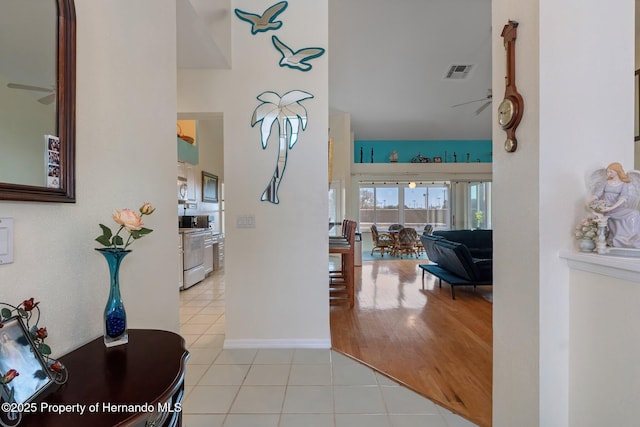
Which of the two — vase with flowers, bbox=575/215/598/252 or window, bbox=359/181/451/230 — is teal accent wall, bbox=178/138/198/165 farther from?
vase with flowers, bbox=575/215/598/252

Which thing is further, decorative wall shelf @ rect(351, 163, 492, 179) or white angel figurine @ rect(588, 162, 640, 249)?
decorative wall shelf @ rect(351, 163, 492, 179)

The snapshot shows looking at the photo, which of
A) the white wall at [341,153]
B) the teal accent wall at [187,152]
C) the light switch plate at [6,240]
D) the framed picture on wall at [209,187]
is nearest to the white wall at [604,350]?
the light switch plate at [6,240]

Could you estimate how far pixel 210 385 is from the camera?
2129 mm

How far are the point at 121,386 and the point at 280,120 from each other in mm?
2281

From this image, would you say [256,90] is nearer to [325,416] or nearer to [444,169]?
[325,416]

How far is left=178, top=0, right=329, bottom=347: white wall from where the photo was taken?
2684 mm

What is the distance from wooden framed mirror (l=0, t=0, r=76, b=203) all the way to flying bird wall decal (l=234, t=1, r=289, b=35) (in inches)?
77.3

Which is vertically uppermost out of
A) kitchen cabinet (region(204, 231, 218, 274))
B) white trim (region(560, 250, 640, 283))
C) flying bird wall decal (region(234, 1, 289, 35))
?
flying bird wall decal (region(234, 1, 289, 35))

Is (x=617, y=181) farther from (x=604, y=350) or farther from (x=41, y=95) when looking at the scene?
(x=41, y=95)

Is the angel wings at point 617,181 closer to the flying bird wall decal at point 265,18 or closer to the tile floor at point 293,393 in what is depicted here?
the tile floor at point 293,393

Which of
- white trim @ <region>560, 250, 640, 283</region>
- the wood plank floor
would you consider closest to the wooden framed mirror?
white trim @ <region>560, 250, 640, 283</region>

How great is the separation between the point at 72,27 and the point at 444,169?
28.2ft

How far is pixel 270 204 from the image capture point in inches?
106

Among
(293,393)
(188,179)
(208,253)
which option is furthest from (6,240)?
(188,179)
